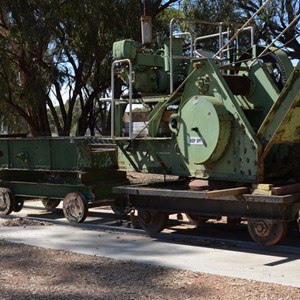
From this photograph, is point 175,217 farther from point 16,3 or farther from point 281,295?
point 16,3

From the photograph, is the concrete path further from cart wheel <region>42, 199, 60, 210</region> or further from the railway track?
cart wheel <region>42, 199, 60, 210</region>

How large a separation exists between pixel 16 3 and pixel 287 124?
1266 cm

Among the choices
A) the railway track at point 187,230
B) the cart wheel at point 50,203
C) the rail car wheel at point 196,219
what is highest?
the cart wheel at point 50,203

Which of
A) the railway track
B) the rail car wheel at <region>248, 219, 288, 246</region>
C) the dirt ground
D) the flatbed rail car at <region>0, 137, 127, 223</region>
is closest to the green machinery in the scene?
the rail car wheel at <region>248, 219, 288, 246</region>

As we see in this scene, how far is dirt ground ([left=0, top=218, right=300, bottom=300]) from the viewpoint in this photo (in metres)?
6.02

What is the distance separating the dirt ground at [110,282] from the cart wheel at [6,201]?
13.4 ft

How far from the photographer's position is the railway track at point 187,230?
841 cm

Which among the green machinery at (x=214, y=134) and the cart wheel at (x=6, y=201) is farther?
the cart wheel at (x=6, y=201)

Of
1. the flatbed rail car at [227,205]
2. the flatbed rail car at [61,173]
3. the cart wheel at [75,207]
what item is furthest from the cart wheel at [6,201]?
the flatbed rail car at [227,205]

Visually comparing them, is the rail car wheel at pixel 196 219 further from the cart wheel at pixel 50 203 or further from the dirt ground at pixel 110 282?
the cart wheel at pixel 50 203

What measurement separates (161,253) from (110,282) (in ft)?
5.66

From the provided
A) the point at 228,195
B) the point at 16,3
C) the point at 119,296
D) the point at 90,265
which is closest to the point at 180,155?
the point at 228,195

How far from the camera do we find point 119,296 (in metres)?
6.00

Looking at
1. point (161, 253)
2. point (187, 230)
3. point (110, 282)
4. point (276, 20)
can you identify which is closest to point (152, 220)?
point (187, 230)
